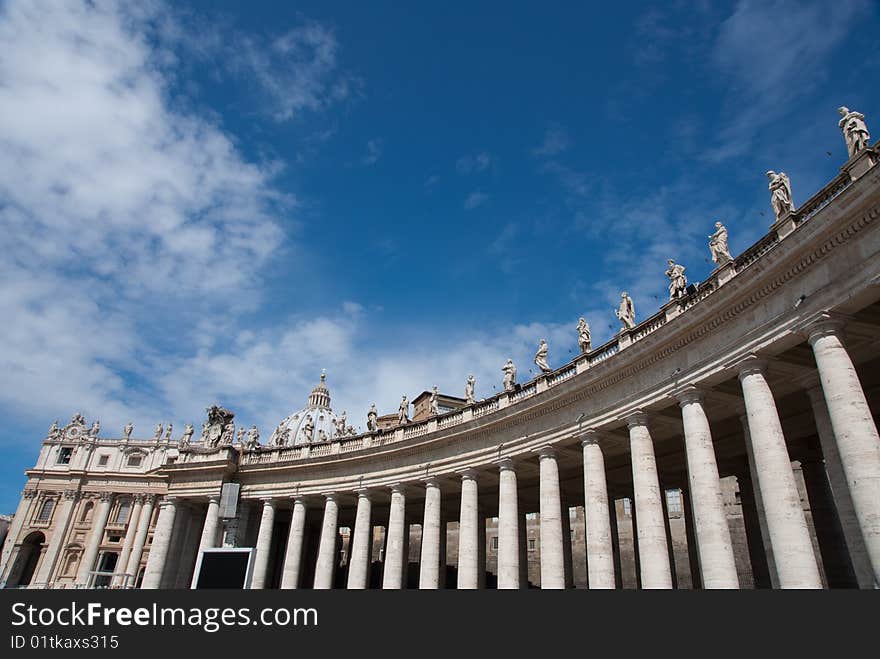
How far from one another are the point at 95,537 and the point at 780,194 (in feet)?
319

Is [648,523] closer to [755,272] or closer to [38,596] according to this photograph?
[755,272]

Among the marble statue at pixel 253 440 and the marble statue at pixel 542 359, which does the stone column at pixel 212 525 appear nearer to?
the marble statue at pixel 253 440

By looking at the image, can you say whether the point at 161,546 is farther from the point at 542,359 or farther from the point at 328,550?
the point at 542,359

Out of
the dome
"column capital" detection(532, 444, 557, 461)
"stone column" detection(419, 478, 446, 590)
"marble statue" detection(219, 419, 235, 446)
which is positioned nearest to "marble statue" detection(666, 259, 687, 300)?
"column capital" detection(532, 444, 557, 461)

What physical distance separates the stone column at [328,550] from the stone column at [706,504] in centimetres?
2830

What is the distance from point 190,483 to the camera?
4850 cm

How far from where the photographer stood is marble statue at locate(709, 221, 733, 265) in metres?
21.9

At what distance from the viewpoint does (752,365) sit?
19734 mm

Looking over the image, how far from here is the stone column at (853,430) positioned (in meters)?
15.0

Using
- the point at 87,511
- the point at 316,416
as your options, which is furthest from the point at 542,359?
the point at 316,416

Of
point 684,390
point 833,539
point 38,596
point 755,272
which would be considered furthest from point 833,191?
point 38,596

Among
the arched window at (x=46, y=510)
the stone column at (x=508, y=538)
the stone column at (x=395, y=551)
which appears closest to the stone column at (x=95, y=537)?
the arched window at (x=46, y=510)

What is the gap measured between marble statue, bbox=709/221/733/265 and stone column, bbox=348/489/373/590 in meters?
28.8

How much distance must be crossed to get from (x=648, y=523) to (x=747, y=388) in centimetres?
705
